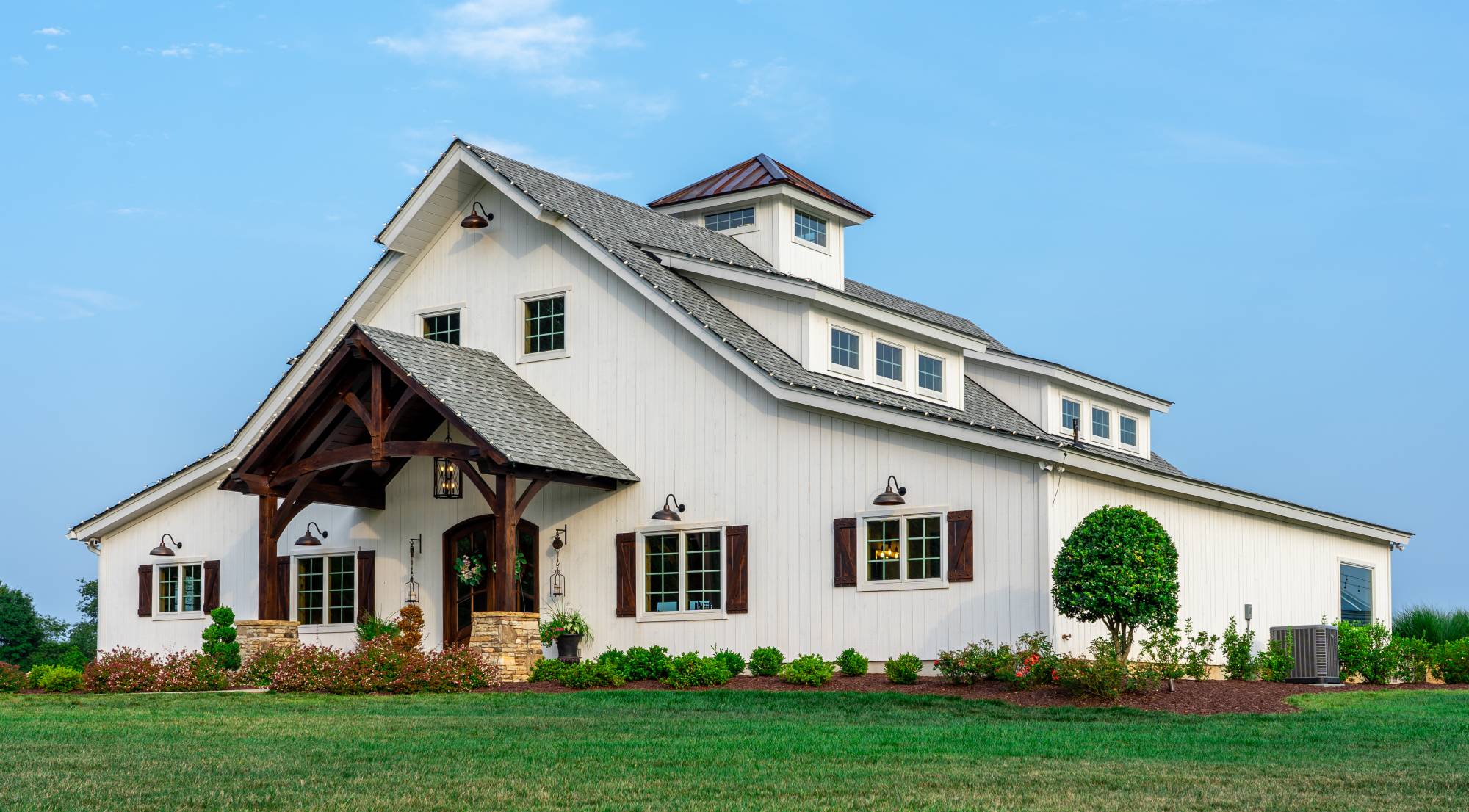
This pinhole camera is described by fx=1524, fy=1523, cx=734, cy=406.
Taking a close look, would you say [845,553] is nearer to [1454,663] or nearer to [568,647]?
[568,647]

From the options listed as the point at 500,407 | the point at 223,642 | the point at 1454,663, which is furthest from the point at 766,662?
the point at 1454,663

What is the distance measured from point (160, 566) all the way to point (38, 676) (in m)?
3.63

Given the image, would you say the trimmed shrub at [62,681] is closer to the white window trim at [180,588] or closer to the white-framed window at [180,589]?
the white window trim at [180,588]

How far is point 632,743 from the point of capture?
13.4 meters

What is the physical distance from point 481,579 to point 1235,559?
12367 millimetres

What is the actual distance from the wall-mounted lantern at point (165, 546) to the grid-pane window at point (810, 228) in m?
12.9

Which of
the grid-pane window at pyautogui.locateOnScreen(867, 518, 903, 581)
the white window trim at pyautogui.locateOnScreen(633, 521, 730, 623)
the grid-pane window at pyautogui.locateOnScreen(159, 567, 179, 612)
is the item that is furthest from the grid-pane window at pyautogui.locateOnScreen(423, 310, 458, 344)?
the grid-pane window at pyautogui.locateOnScreen(867, 518, 903, 581)

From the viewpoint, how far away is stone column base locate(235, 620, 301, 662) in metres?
24.1

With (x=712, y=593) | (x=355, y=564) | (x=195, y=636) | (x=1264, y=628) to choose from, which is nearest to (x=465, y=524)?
(x=355, y=564)

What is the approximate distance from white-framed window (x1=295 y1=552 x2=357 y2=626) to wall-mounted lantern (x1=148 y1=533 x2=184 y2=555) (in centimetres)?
274

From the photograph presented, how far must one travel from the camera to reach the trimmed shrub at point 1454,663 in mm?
24344

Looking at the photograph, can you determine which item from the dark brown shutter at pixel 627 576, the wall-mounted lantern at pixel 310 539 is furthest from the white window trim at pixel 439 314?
the dark brown shutter at pixel 627 576

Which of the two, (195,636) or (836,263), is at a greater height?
(836,263)

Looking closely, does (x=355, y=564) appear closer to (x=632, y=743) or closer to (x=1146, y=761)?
(x=632, y=743)
